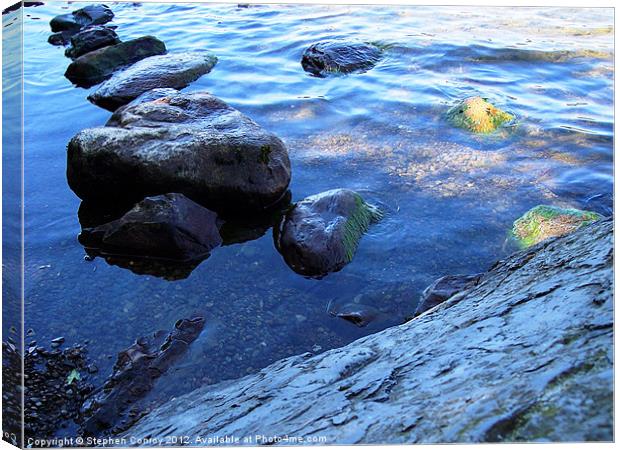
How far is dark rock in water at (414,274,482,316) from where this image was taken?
174 inches

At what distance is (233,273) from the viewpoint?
16.1ft

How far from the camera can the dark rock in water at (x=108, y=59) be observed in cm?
887

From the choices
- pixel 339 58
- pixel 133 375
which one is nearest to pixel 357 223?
pixel 133 375

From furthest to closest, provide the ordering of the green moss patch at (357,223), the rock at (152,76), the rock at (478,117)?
the rock at (152,76) → the rock at (478,117) → the green moss patch at (357,223)

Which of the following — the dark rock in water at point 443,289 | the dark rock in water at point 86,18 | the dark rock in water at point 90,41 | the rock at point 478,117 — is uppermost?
the dark rock in water at point 86,18

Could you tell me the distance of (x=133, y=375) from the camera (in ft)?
12.7

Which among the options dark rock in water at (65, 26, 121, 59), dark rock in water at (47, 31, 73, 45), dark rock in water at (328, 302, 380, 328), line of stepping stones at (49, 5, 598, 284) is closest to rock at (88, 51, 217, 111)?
dark rock in water at (65, 26, 121, 59)

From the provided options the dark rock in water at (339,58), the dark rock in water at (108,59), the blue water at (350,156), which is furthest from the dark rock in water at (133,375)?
the dark rock in water at (108,59)

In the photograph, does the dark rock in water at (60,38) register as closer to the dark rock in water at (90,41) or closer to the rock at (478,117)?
the dark rock in water at (90,41)

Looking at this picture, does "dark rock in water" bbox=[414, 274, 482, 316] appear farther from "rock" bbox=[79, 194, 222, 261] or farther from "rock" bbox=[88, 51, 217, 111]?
"rock" bbox=[88, 51, 217, 111]

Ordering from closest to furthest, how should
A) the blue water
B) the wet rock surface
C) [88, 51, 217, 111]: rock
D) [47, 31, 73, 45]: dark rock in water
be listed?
the wet rock surface
the blue water
[88, 51, 217, 111]: rock
[47, 31, 73, 45]: dark rock in water

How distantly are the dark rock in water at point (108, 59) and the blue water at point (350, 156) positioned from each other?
258 mm

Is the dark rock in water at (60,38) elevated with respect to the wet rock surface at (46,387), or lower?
elevated

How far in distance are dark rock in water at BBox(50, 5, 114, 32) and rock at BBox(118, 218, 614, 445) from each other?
7.98 metres
